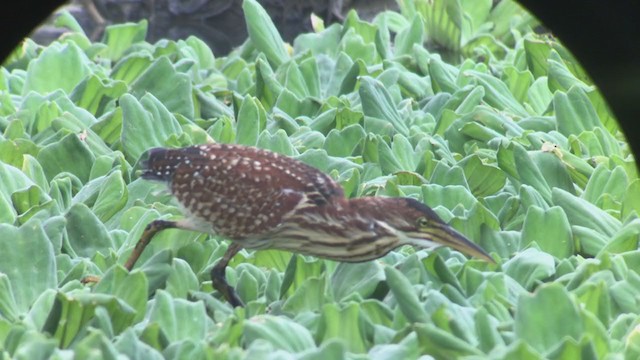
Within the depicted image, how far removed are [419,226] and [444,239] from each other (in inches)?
2.7

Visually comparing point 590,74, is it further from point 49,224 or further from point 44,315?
point 49,224

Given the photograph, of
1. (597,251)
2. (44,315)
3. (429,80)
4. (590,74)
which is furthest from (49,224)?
(429,80)

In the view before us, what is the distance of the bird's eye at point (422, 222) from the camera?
3.13 metres

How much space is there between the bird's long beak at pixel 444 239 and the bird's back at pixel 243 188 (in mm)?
239

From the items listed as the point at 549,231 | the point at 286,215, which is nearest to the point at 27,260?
the point at 286,215

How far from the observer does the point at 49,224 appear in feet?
11.2

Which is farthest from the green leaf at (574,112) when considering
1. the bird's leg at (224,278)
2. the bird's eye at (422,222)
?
the bird's leg at (224,278)

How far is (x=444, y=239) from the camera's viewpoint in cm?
313

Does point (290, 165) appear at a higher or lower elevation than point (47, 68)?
higher

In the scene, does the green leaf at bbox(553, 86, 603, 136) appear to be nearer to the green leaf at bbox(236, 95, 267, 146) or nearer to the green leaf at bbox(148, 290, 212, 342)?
the green leaf at bbox(236, 95, 267, 146)

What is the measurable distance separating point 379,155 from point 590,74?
1977mm

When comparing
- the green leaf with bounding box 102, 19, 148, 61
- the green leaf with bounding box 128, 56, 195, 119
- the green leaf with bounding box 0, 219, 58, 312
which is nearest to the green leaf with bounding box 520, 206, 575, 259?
the green leaf with bounding box 0, 219, 58, 312

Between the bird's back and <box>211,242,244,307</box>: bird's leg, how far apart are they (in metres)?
0.06

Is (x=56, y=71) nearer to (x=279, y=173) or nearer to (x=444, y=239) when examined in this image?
(x=279, y=173)
